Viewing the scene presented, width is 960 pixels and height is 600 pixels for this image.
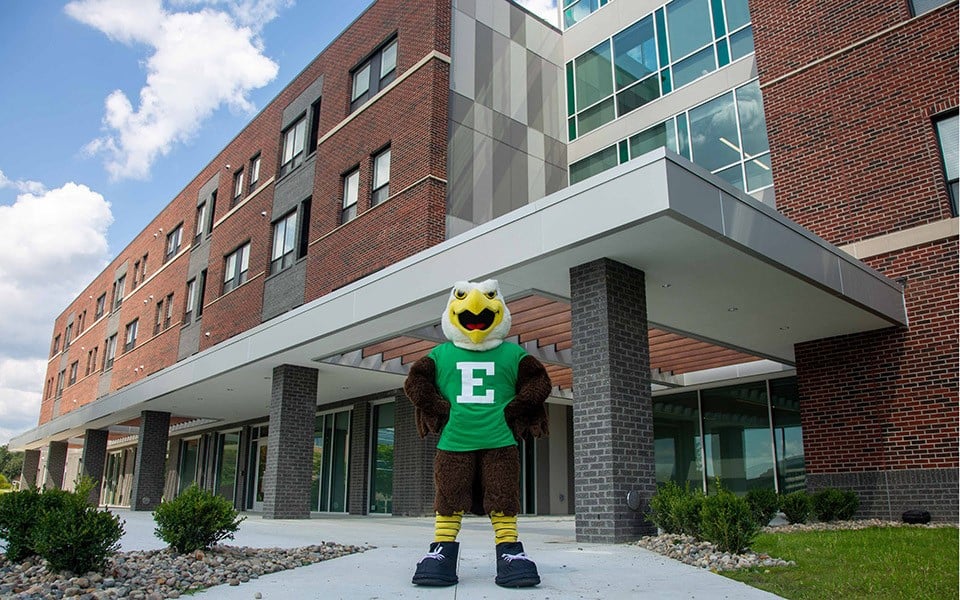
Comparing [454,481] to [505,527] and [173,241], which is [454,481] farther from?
[173,241]

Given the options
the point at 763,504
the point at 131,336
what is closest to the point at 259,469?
the point at 131,336

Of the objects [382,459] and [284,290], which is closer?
[382,459]

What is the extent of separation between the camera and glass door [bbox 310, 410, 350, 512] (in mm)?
20297

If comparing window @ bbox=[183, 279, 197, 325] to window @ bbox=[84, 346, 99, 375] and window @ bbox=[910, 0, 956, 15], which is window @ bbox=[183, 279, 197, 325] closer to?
window @ bbox=[84, 346, 99, 375]

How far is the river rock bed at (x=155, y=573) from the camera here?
16.3 feet

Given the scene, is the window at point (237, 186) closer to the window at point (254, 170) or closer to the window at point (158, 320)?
the window at point (254, 170)

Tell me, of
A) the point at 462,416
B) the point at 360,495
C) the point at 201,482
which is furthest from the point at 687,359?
the point at 201,482

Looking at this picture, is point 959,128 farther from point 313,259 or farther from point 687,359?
point 313,259

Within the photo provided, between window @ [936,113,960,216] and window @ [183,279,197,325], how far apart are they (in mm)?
24173

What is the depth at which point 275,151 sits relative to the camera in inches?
927

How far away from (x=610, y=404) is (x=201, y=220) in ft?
79.5

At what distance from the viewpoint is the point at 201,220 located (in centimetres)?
2864

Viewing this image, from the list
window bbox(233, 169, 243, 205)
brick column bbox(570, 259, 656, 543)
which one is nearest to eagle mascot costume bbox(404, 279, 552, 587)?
brick column bbox(570, 259, 656, 543)

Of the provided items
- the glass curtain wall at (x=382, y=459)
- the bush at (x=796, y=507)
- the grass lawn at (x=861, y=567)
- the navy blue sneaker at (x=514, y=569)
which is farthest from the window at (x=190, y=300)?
the navy blue sneaker at (x=514, y=569)
